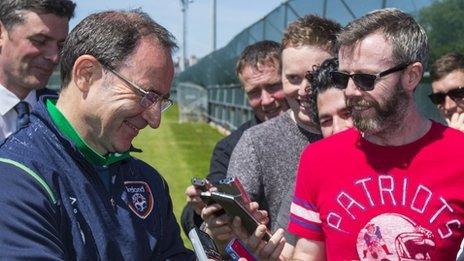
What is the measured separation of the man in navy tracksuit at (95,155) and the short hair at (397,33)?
82cm

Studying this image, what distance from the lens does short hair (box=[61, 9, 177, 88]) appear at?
260cm

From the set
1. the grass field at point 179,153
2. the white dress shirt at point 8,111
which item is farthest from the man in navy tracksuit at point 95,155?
the grass field at point 179,153

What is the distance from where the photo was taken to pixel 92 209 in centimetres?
246

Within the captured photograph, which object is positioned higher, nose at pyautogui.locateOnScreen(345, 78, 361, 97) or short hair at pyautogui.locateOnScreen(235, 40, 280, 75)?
short hair at pyautogui.locateOnScreen(235, 40, 280, 75)

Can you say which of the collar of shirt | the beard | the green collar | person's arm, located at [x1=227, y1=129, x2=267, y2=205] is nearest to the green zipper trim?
the green collar

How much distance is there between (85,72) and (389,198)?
4.04ft

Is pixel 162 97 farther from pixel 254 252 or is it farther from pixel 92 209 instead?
pixel 254 252

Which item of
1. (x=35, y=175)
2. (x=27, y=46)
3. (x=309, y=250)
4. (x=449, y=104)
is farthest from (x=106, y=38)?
(x=449, y=104)

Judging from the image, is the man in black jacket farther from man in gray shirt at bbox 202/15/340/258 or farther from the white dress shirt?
man in gray shirt at bbox 202/15/340/258

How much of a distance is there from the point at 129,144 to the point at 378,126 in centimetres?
99

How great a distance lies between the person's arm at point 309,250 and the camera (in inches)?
126

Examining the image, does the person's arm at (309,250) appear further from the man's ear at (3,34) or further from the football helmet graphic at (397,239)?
the man's ear at (3,34)

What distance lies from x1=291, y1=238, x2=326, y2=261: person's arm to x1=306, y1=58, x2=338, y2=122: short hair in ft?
2.37

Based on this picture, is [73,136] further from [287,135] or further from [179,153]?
[179,153]
